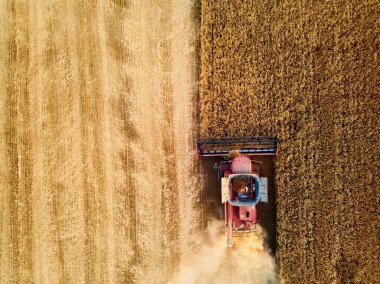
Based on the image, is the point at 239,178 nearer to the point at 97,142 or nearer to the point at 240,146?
the point at 240,146

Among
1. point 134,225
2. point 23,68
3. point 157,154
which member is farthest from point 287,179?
point 23,68

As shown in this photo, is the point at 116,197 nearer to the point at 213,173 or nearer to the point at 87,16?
the point at 213,173

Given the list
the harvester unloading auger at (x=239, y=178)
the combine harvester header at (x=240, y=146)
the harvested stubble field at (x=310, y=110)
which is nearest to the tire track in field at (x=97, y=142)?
the combine harvester header at (x=240, y=146)

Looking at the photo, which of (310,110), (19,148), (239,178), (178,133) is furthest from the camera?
(19,148)

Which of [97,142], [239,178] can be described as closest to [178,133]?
[239,178]

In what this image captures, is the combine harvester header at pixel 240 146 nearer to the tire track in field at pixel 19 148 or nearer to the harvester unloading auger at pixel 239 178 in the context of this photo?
the harvester unloading auger at pixel 239 178
